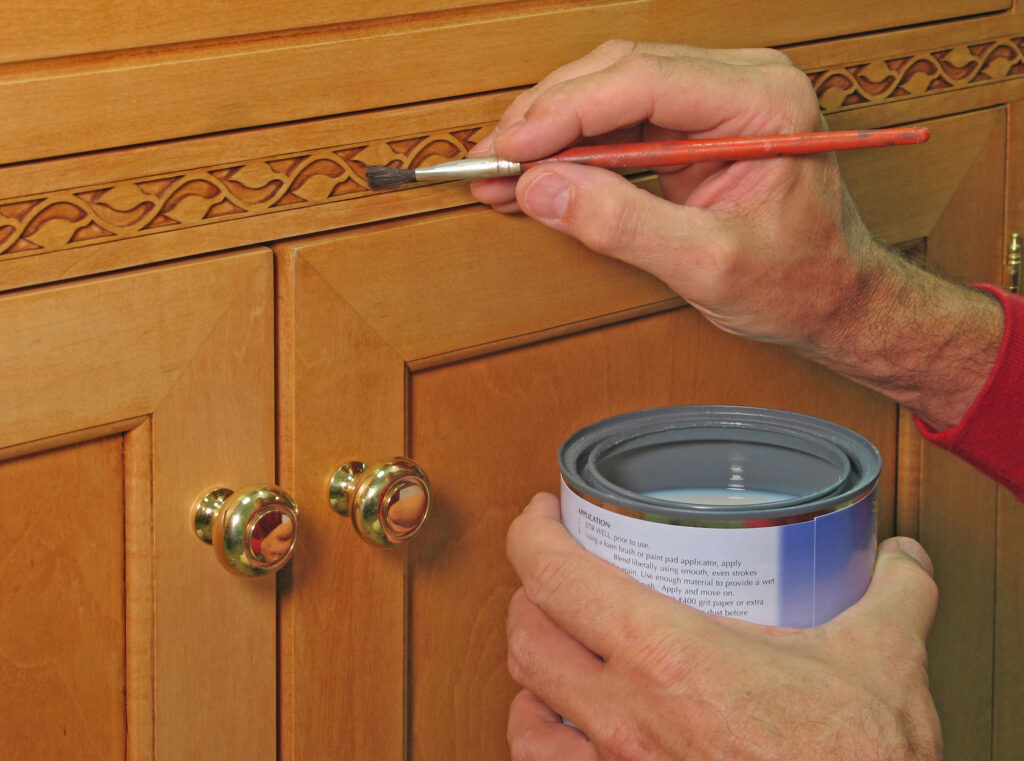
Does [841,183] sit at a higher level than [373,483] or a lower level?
higher

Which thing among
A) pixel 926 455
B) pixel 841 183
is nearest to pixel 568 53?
pixel 841 183

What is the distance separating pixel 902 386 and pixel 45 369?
501mm

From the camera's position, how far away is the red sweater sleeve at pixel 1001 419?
74cm

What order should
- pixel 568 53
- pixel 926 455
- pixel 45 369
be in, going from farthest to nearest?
pixel 926 455
pixel 568 53
pixel 45 369

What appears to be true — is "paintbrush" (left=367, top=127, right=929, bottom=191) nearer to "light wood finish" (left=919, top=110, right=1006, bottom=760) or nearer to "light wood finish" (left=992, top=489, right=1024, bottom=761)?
"light wood finish" (left=919, top=110, right=1006, bottom=760)

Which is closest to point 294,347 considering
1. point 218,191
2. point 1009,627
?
point 218,191

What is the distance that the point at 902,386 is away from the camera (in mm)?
737

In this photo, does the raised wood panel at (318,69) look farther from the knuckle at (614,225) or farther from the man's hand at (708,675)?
the man's hand at (708,675)

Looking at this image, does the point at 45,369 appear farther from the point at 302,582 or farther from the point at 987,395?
the point at 987,395

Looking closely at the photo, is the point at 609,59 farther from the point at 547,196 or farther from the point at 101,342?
the point at 101,342

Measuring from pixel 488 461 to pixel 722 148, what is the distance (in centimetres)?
19

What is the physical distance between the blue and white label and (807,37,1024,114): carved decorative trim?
270 mm

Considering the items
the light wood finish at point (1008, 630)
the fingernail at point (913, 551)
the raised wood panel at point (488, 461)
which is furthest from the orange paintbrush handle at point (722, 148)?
the light wood finish at point (1008, 630)

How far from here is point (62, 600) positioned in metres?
0.49
